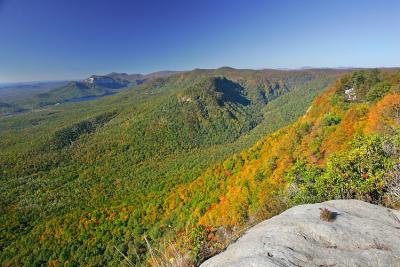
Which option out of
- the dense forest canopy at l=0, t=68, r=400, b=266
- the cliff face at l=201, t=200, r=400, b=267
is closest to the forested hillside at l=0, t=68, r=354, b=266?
the dense forest canopy at l=0, t=68, r=400, b=266

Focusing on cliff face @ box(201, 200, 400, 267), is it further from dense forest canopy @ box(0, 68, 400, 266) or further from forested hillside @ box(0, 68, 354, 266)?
forested hillside @ box(0, 68, 354, 266)

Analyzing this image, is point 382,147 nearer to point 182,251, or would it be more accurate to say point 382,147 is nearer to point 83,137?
point 182,251

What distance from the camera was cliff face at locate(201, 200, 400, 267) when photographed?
845 centimetres

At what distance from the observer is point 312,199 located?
754 inches

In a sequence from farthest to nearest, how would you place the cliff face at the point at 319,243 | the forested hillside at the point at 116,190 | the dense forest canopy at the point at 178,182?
the forested hillside at the point at 116,190 < the dense forest canopy at the point at 178,182 < the cliff face at the point at 319,243

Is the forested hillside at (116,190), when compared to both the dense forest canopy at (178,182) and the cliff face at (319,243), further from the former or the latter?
the cliff face at (319,243)

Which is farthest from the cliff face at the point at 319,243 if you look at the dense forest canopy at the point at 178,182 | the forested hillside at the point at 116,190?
the forested hillside at the point at 116,190

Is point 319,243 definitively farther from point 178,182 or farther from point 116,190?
point 116,190

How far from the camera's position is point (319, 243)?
975 centimetres

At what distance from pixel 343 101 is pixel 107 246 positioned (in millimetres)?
68832

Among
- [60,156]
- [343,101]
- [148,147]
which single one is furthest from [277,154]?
[60,156]

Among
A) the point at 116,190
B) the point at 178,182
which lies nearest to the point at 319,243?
the point at 178,182

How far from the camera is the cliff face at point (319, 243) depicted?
845cm

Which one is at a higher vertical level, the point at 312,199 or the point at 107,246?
the point at 312,199
